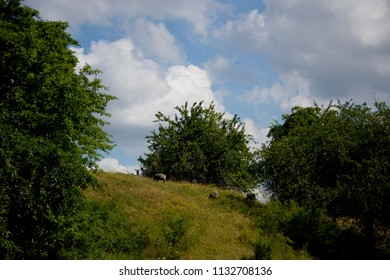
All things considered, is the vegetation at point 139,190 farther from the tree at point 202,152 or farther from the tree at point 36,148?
the tree at point 202,152

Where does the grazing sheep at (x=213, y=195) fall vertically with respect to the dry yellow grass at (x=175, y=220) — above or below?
above

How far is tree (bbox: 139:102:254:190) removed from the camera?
46.2m

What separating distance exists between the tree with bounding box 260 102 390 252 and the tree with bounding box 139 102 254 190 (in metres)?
13.5

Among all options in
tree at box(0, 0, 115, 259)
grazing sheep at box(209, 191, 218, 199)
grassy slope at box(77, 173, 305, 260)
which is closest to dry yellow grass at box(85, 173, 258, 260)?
grassy slope at box(77, 173, 305, 260)

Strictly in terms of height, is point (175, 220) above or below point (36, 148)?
below

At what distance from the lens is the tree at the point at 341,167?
25.7 metres

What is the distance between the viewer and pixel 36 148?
638 inches

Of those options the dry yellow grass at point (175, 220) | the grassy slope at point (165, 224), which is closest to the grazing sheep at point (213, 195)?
the grassy slope at point (165, 224)

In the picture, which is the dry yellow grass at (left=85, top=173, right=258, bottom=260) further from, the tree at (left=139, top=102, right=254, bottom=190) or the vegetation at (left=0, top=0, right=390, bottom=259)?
the tree at (left=139, top=102, right=254, bottom=190)

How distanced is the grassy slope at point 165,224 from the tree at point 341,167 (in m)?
4.13

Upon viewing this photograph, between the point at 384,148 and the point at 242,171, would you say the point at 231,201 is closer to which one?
the point at 384,148

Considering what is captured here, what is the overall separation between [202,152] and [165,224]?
78.9ft

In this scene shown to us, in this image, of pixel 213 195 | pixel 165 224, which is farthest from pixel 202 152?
pixel 165 224

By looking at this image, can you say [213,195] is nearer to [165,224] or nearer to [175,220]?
[175,220]
